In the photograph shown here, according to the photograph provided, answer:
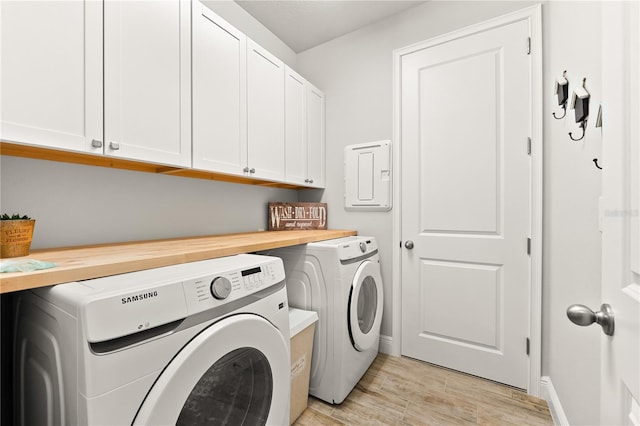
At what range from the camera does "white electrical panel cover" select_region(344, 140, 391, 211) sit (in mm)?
2273

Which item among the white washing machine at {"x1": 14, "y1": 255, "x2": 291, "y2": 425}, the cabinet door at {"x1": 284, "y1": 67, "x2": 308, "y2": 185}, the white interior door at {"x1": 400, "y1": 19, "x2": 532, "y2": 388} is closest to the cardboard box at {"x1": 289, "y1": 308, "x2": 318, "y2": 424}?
the white washing machine at {"x1": 14, "y1": 255, "x2": 291, "y2": 425}

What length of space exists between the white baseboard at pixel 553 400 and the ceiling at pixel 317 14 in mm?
2711

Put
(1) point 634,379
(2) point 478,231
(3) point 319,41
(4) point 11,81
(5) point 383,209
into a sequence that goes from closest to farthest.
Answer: (1) point 634,379 → (4) point 11,81 → (2) point 478,231 → (5) point 383,209 → (3) point 319,41

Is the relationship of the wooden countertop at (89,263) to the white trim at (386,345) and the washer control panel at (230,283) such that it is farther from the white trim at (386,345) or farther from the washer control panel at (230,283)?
the white trim at (386,345)

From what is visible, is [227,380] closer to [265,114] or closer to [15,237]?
[15,237]

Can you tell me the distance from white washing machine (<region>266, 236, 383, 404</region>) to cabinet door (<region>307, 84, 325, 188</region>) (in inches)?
33.7

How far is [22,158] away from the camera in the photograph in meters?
1.14

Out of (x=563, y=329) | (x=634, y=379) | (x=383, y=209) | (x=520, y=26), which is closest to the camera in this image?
(x=634, y=379)

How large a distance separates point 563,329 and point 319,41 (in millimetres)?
2763

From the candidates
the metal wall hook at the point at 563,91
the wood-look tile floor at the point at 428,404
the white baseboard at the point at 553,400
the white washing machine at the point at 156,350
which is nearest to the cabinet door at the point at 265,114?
the white washing machine at the point at 156,350

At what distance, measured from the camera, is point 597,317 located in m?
0.59

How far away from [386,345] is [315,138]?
1.82m

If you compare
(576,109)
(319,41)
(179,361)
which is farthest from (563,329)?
(319,41)

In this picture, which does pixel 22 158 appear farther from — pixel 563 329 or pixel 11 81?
pixel 563 329
